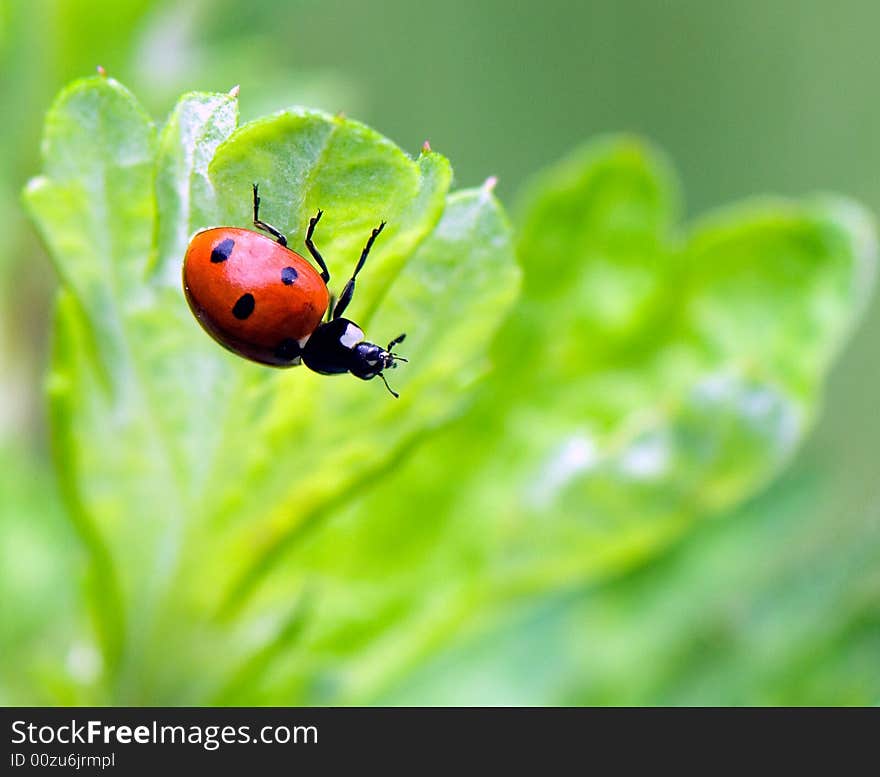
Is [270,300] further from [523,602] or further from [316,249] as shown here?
[523,602]

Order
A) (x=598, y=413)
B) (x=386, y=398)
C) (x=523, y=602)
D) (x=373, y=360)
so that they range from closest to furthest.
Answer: (x=386, y=398), (x=373, y=360), (x=598, y=413), (x=523, y=602)

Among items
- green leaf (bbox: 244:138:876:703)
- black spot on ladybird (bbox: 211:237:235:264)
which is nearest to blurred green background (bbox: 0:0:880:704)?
green leaf (bbox: 244:138:876:703)

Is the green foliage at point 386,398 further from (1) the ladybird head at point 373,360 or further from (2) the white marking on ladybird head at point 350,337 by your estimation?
(2) the white marking on ladybird head at point 350,337

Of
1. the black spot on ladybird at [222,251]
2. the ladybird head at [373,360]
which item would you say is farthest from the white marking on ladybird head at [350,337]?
the black spot on ladybird at [222,251]

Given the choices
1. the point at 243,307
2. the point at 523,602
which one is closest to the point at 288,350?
the point at 243,307

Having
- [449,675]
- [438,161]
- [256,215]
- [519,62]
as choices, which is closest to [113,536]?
[256,215]

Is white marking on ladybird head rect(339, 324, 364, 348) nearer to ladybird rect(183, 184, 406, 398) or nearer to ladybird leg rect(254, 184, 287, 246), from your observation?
ladybird rect(183, 184, 406, 398)
